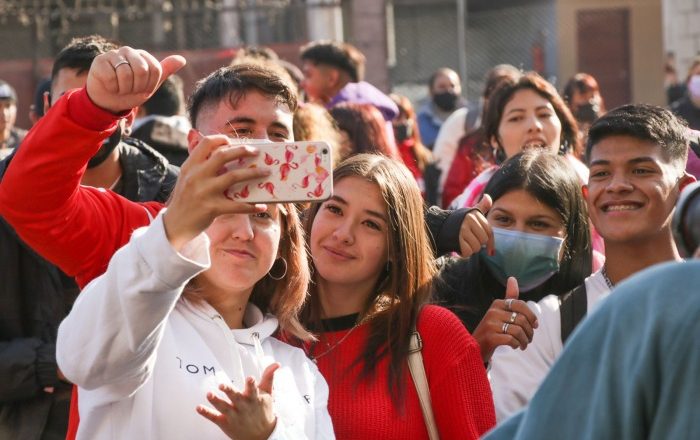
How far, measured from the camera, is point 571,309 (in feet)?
13.3

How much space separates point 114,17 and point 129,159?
10795 millimetres

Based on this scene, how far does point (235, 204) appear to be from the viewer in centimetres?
248

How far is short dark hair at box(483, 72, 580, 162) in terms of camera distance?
246 inches

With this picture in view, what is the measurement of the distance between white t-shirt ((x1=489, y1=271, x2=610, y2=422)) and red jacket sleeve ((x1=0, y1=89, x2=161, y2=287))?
51.0 inches

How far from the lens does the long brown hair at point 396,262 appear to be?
367 centimetres

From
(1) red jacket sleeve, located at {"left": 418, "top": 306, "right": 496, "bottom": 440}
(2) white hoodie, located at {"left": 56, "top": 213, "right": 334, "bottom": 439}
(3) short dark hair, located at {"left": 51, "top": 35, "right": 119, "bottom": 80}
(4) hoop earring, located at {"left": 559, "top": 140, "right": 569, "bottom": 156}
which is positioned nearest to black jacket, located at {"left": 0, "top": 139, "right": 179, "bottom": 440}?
(3) short dark hair, located at {"left": 51, "top": 35, "right": 119, "bottom": 80}

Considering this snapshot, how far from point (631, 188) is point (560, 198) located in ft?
1.30

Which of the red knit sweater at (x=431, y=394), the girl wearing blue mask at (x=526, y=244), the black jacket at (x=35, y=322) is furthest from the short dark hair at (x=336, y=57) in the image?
the red knit sweater at (x=431, y=394)

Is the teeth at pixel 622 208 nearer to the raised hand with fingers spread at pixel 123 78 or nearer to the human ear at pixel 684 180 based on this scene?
the human ear at pixel 684 180

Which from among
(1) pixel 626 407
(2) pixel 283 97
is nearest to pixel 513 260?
(2) pixel 283 97

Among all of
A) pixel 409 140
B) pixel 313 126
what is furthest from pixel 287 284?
pixel 409 140

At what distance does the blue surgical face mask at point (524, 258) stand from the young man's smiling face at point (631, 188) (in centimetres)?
22

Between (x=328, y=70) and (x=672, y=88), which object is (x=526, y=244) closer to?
(x=328, y=70)

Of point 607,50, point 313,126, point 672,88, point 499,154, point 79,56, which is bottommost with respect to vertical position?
point 607,50
